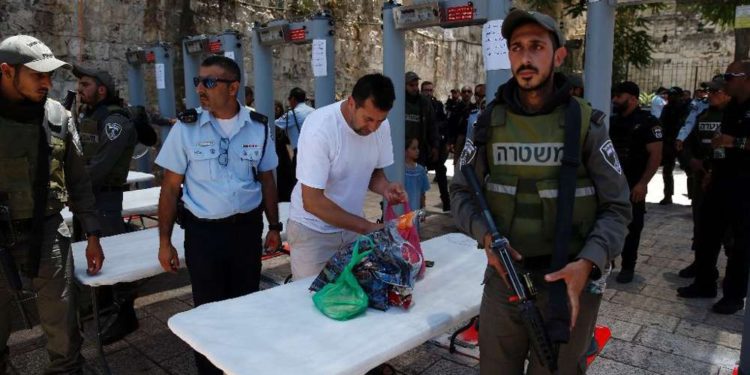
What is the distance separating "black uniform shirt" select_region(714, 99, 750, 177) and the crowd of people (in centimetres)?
1

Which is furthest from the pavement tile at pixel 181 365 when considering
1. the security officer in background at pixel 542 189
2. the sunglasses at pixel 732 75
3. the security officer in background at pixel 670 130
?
the security officer in background at pixel 670 130

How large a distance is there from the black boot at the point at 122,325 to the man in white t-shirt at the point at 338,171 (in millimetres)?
1532

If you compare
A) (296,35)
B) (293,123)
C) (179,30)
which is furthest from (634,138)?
(179,30)

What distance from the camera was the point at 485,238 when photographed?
1.88 metres

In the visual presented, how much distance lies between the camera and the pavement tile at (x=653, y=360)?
10.7 feet

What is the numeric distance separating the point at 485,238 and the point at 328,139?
104cm

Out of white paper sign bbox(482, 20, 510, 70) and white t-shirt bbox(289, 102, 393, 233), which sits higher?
white paper sign bbox(482, 20, 510, 70)

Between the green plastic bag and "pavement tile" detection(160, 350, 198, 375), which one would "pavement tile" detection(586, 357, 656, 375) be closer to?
the green plastic bag

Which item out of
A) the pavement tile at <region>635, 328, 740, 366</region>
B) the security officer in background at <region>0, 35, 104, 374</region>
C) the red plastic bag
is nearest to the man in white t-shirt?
the red plastic bag

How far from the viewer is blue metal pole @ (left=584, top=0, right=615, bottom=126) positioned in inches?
142

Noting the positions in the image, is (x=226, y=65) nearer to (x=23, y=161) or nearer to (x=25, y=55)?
(x=25, y=55)

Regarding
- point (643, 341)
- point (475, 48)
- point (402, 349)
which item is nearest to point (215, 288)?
point (402, 349)

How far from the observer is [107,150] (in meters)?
3.91

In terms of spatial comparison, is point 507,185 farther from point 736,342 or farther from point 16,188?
point 736,342
